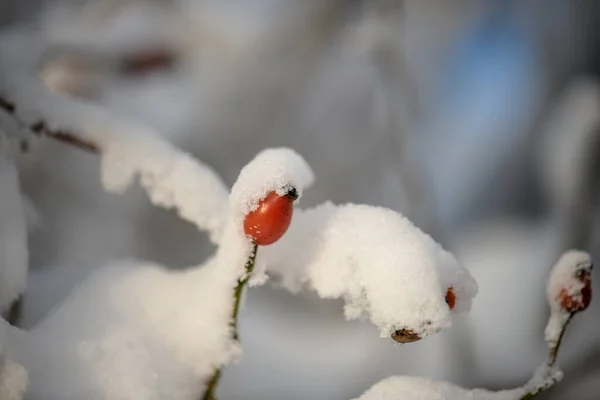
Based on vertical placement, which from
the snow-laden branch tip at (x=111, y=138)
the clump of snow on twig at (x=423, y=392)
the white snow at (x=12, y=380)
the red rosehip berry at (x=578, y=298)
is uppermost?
the snow-laden branch tip at (x=111, y=138)

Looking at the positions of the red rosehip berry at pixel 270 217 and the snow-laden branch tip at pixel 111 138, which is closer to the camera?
the red rosehip berry at pixel 270 217

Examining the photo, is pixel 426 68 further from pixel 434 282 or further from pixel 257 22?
pixel 434 282

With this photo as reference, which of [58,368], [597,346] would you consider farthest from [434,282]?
[597,346]

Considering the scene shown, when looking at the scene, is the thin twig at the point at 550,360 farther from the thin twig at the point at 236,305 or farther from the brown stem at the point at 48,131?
the brown stem at the point at 48,131

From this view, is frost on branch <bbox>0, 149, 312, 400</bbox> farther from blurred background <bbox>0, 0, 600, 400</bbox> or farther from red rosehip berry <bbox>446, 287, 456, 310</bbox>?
blurred background <bbox>0, 0, 600, 400</bbox>

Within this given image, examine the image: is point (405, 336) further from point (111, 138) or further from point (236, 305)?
point (111, 138)

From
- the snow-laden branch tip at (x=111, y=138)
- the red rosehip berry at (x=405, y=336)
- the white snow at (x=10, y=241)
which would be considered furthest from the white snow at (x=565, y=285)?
the white snow at (x=10, y=241)
